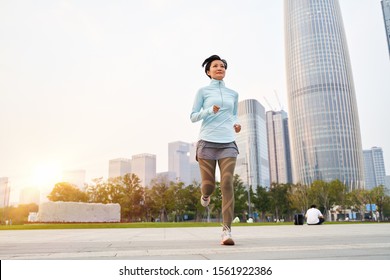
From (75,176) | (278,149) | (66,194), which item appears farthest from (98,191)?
(278,149)

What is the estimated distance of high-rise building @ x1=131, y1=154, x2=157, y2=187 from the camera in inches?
6841

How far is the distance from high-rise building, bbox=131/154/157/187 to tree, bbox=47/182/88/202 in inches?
4536

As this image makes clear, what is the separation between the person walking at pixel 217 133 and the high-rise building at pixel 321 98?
397 feet

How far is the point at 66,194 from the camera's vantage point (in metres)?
55.5

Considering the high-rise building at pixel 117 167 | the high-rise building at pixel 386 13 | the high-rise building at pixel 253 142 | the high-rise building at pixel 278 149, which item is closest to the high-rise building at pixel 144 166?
the high-rise building at pixel 117 167

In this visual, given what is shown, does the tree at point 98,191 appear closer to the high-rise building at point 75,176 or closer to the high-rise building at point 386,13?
the high-rise building at point 386,13

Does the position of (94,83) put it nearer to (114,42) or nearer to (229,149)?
(114,42)

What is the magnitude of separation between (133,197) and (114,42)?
43.1 metres

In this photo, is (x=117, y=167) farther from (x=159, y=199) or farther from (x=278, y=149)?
(x=159, y=199)

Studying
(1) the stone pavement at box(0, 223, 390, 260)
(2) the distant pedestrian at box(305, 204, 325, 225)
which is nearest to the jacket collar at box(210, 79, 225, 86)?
(1) the stone pavement at box(0, 223, 390, 260)

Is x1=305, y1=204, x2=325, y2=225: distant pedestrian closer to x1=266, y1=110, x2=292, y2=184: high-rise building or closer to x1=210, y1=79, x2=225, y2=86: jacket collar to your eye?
x1=210, y1=79, x2=225, y2=86: jacket collar

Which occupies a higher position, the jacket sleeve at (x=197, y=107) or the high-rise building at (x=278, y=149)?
the high-rise building at (x=278, y=149)

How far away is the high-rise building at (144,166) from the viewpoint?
174 meters
